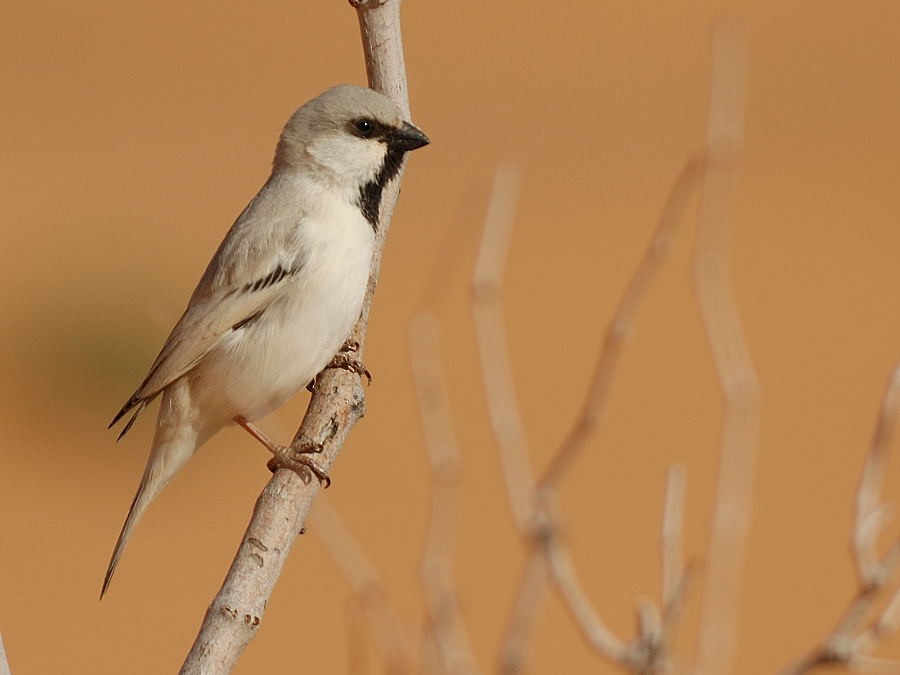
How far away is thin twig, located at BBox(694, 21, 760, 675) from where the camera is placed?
242 cm

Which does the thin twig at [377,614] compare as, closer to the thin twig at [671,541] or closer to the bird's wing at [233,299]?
the thin twig at [671,541]

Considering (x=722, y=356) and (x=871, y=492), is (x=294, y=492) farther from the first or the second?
(x=871, y=492)

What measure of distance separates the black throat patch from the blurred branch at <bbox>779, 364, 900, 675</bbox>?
→ 2.71 m

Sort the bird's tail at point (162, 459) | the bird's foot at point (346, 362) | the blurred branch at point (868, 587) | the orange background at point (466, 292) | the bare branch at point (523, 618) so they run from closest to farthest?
the blurred branch at point (868, 587)
the bare branch at point (523, 618)
the bird's foot at point (346, 362)
the bird's tail at point (162, 459)
the orange background at point (466, 292)

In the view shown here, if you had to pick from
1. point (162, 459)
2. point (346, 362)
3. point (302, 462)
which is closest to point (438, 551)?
A: point (302, 462)

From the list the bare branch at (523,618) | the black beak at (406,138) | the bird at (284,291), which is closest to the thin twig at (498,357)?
the bare branch at (523,618)

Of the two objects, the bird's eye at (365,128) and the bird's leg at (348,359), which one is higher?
the bird's eye at (365,128)

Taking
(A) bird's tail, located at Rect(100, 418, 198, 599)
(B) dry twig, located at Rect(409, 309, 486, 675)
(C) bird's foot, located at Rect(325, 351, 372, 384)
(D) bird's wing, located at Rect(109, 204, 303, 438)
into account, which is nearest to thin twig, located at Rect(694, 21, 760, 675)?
(B) dry twig, located at Rect(409, 309, 486, 675)

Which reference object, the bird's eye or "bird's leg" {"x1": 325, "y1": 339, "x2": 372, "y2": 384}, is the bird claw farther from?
the bird's eye

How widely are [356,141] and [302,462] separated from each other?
1440mm

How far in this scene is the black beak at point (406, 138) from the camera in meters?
4.84

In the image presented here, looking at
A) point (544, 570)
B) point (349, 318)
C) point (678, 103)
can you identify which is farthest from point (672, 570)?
point (678, 103)

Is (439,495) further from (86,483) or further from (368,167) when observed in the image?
(86,483)

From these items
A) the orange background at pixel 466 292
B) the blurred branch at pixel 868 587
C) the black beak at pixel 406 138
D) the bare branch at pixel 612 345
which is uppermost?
the orange background at pixel 466 292
